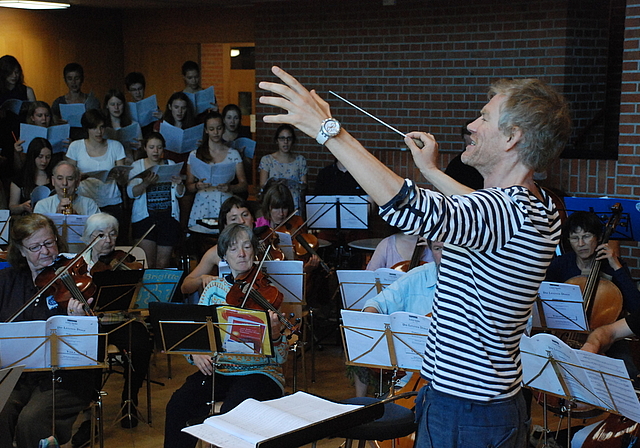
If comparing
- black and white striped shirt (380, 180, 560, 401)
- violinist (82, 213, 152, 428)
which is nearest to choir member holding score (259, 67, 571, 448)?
black and white striped shirt (380, 180, 560, 401)

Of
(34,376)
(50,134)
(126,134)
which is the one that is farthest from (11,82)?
(34,376)

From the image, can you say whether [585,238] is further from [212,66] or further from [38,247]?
[212,66]

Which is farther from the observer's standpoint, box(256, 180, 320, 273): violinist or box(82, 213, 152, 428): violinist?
box(256, 180, 320, 273): violinist

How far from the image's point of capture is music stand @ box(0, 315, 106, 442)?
9.48 feet

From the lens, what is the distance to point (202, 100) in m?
7.02

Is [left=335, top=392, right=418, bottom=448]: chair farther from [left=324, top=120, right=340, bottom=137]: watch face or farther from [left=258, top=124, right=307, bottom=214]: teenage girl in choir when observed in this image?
[left=258, top=124, right=307, bottom=214]: teenage girl in choir

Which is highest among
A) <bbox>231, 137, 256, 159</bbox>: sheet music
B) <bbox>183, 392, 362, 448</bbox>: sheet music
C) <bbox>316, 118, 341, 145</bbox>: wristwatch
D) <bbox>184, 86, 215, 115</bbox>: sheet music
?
<bbox>184, 86, 215, 115</bbox>: sheet music

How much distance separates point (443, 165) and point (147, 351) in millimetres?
3302

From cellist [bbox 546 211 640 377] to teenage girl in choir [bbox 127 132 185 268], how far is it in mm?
2881

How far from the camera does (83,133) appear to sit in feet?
21.4

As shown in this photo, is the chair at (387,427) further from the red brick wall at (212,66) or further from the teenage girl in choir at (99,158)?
the red brick wall at (212,66)

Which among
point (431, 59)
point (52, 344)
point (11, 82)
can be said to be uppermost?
point (431, 59)

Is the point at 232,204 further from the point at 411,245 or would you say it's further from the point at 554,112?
the point at 554,112

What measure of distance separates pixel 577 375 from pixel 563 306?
75cm
